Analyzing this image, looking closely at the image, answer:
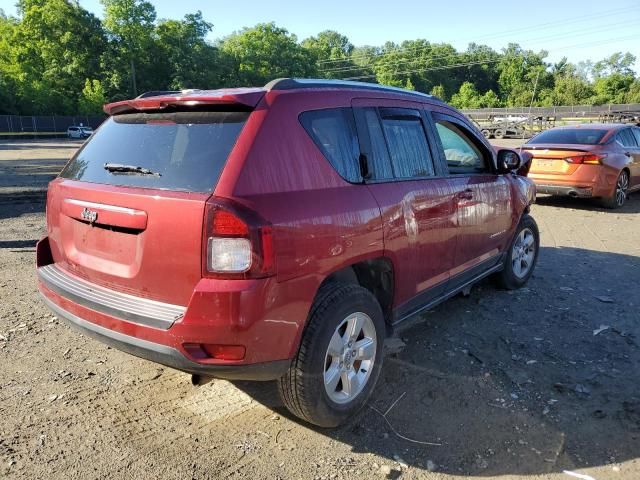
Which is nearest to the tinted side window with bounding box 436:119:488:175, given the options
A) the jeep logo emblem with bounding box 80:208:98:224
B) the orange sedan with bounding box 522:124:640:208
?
the jeep logo emblem with bounding box 80:208:98:224

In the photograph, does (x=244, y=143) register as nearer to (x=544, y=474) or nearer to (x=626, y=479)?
(x=544, y=474)

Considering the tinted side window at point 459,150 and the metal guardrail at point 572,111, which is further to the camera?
Result: the metal guardrail at point 572,111

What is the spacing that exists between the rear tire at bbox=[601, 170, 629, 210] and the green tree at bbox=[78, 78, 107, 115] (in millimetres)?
64012

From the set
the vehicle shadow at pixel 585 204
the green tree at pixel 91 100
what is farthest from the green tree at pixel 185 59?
the vehicle shadow at pixel 585 204

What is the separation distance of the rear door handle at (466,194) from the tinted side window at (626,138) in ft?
26.6

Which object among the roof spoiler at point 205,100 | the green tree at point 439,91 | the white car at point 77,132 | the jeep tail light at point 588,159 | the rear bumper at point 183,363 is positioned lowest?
the white car at point 77,132

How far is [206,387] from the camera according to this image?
3.52m

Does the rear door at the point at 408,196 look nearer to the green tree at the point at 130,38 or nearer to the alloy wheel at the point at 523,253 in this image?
the alloy wheel at the point at 523,253

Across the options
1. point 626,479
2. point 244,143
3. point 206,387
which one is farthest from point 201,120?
point 626,479

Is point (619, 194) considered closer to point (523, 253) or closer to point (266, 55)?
point (523, 253)

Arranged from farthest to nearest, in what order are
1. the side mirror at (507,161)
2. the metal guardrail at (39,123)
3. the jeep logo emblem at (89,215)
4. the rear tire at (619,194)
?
the metal guardrail at (39,123) → the rear tire at (619,194) → the side mirror at (507,161) → the jeep logo emblem at (89,215)

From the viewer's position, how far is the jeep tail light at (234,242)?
7.91 feet

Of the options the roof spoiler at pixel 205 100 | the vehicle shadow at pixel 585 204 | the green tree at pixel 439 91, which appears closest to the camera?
the roof spoiler at pixel 205 100

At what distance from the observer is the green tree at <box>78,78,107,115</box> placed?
6378 centimetres
